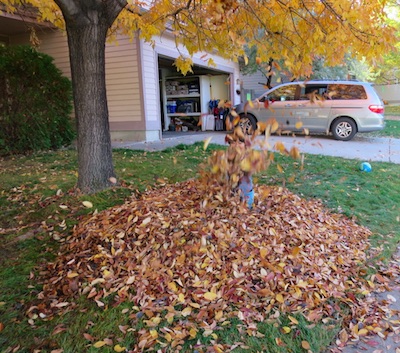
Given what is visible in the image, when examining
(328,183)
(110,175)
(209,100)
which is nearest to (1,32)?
(209,100)

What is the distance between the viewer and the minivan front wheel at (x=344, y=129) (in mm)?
11242

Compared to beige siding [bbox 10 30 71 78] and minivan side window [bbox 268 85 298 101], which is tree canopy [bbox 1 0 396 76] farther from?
minivan side window [bbox 268 85 298 101]

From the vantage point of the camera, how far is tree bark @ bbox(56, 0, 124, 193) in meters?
4.25

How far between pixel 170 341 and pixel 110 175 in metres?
2.87

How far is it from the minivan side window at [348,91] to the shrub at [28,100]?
8.10 metres

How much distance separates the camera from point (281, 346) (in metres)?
2.34

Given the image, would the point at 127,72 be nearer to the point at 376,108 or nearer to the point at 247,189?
the point at 376,108

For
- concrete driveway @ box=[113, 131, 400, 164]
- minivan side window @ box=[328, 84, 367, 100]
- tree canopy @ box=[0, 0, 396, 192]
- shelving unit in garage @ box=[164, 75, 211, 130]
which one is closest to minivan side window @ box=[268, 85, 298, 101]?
minivan side window @ box=[328, 84, 367, 100]

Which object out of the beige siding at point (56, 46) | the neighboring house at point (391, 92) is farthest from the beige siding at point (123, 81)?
the neighboring house at point (391, 92)

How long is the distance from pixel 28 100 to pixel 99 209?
5175 mm

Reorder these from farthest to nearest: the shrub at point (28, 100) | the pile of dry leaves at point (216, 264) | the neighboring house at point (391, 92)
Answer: the neighboring house at point (391, 92) < the shrub at point (28, 100) < the pile of dry leaves at point (216, 264)

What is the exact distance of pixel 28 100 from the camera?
805 centimetres

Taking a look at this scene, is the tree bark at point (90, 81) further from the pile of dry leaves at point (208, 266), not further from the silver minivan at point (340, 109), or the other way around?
the silver minivan at point (340, 109)

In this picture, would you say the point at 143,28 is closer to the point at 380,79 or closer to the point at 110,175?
the point at 110,175
